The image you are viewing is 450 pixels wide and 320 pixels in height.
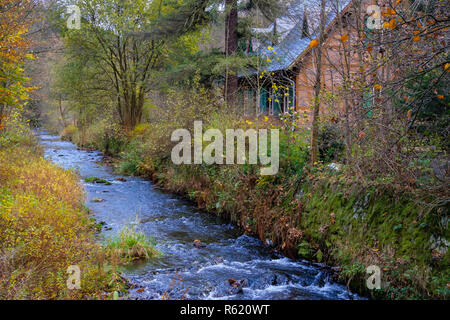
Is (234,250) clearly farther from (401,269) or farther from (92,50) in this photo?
(92,50)

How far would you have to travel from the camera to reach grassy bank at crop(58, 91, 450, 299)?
4957 millimetres

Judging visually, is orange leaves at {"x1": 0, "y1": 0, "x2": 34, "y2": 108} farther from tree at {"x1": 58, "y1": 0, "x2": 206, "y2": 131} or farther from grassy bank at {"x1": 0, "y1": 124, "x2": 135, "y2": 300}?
tree at {"x1": 58, "y1": 0, "x2": 206, "y2": 131}

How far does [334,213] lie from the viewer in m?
6.64

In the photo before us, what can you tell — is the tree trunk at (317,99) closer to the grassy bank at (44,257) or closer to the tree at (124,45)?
the grassy bank at (44,257)

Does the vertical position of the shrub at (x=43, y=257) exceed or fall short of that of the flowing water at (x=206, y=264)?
it exceeds it

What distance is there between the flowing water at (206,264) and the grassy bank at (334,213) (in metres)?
0.36

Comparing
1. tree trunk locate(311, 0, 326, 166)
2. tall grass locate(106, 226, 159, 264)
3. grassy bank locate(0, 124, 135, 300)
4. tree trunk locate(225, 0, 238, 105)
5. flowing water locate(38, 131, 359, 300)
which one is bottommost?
flowing water locate(38, 131, 359, 300)

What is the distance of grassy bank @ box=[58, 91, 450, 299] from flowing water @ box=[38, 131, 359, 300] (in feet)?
1.19

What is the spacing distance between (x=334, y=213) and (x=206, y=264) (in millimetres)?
2633

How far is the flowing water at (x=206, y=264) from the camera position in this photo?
5543 mm

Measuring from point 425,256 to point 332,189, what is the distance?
2312 mm

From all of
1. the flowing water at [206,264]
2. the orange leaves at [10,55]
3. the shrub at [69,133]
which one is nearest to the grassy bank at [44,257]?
the flowing water at [206,264]

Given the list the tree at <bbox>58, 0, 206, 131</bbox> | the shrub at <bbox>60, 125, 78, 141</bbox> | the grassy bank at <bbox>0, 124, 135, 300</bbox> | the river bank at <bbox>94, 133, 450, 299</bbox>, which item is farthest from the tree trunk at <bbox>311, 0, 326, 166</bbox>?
the shrub at <bbox>60, 125, 78, 141</bbox>

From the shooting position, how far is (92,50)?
20.6 metres
